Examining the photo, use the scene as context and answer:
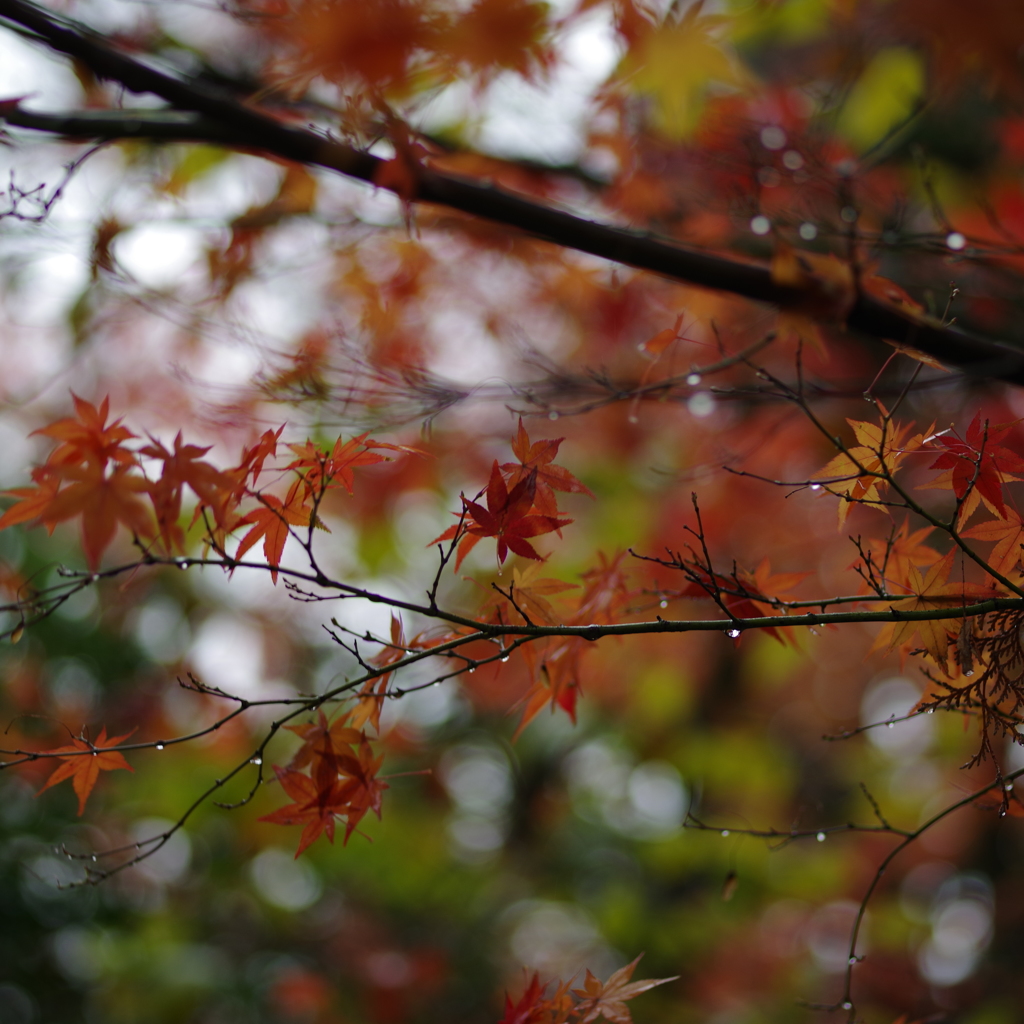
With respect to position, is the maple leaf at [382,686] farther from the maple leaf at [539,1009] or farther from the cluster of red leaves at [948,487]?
the cluster of red leaves at [948,487]

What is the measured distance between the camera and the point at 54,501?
0.98m

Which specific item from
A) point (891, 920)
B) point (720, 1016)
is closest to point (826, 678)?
point (891, 920)

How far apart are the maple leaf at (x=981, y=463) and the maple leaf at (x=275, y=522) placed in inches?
37.3

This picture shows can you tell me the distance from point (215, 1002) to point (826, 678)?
18.3 ft

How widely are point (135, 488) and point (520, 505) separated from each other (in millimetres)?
517

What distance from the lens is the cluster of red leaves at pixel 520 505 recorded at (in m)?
1.09

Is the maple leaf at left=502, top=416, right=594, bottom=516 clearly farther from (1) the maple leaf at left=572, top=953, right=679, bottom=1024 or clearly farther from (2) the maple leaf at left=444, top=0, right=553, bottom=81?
(2) the maple leaf at left=444, top=0, right=553, bottom=81

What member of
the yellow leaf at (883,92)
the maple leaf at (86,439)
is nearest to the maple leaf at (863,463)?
the maple leaf at (86,439)

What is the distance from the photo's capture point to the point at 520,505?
1098 mm

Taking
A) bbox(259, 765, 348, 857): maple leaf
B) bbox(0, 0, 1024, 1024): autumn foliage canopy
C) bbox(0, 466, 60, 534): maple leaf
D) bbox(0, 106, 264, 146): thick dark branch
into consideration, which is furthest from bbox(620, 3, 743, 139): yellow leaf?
bbox(259, 765, 348, 857): maple leaf

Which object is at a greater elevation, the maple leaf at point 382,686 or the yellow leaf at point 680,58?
the yellow leaf at point 680,58

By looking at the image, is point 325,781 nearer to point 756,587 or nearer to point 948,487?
point 756,587

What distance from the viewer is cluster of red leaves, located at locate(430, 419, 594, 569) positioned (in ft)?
3.56

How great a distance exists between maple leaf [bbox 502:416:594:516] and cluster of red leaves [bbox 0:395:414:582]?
0.57ft
